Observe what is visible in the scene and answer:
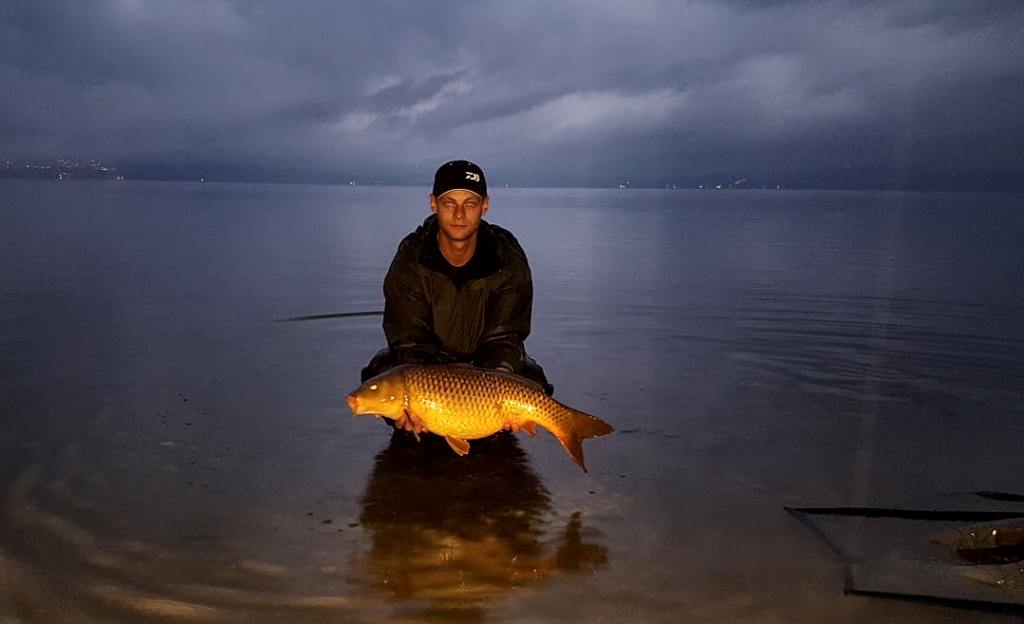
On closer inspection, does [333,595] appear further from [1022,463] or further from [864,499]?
[1022,463]

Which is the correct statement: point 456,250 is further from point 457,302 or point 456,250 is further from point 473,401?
point 473,401

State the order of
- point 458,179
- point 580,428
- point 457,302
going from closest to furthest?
1. point 580,428
2. point 458,179
3. point 457,302

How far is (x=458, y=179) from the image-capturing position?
5625 mm

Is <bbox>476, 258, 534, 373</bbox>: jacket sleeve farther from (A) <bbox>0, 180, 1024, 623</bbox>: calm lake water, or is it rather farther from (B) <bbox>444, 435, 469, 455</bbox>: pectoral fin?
(B) <bbox>444, 435, 469, 455</bbox>: pectoral fin

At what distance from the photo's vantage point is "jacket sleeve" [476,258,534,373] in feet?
19.6

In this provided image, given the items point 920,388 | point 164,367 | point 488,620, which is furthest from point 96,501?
point 920,388

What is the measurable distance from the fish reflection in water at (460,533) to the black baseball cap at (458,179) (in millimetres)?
1906

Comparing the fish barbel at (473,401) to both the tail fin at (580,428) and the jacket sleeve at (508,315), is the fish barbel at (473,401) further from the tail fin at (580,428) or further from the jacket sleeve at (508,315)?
the jacket sleeve at (508,315)

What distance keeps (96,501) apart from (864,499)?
4749 millimetres

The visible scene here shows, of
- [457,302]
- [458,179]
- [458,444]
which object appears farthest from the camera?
[457,302]

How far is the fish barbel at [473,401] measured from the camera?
4555mm

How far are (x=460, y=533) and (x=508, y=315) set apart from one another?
189cm

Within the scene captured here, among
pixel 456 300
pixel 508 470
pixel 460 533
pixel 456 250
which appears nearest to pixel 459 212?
pixel 456 250

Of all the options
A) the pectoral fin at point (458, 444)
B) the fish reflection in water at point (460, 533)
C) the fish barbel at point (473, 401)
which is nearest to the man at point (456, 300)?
the fish reflection in water at point (460, 533)
